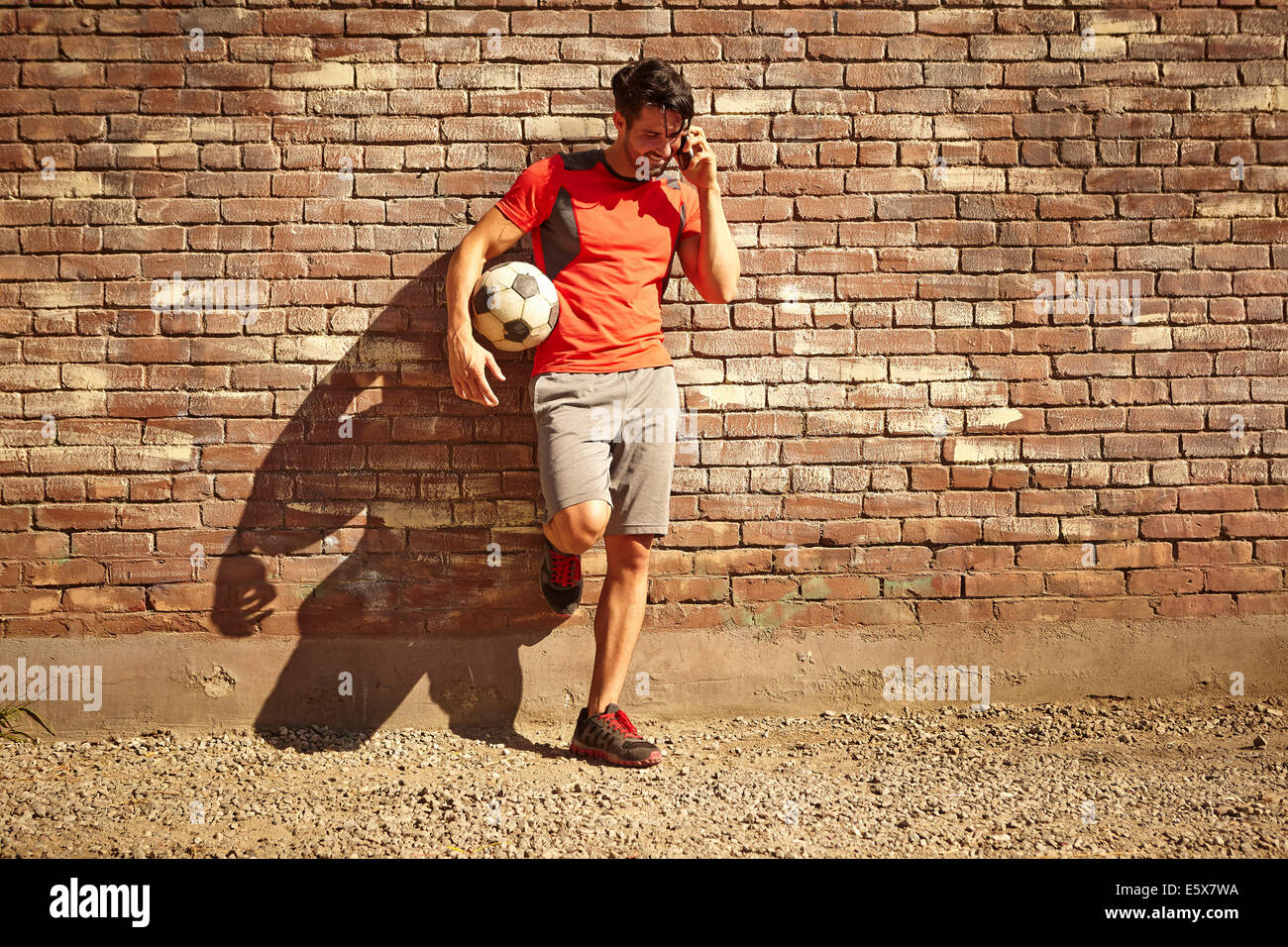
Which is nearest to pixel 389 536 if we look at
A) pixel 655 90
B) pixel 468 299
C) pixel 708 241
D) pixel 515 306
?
pixel 468 299

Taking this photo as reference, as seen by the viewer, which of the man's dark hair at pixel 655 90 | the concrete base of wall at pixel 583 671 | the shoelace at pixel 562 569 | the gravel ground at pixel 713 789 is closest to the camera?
the gravel ground at pixel 713 789

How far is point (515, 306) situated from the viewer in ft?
10.3

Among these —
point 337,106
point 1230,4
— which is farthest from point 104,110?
point 1230,4

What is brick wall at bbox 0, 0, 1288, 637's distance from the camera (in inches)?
143

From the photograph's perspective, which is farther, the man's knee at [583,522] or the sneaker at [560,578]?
the sneaker at [560,578]

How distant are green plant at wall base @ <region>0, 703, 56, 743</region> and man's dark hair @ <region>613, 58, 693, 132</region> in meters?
3.55

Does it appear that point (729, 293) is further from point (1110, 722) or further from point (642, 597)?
point (1110, 722)

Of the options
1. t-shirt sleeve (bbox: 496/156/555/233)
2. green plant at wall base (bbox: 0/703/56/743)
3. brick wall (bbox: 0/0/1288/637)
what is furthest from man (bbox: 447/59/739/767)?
green plant at wall base (bbox: 0/703/56/743)

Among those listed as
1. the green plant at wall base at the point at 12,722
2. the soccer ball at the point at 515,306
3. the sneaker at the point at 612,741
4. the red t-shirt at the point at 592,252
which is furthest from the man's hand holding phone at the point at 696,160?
the green plant at wall base at the point at 12,722

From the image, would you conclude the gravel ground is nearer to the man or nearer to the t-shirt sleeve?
the man

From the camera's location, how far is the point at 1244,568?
382 centimetres

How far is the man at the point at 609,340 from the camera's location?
10.6 feet

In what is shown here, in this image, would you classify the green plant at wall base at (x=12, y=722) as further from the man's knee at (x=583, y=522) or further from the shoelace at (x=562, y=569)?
the man's knee at (x=583, y=522)

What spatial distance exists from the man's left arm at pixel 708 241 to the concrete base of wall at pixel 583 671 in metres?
1.51
